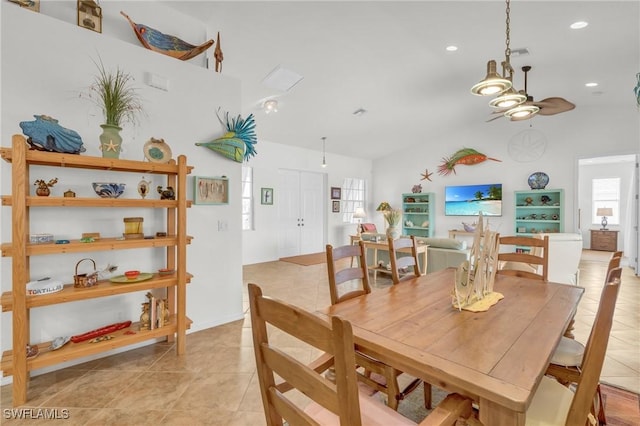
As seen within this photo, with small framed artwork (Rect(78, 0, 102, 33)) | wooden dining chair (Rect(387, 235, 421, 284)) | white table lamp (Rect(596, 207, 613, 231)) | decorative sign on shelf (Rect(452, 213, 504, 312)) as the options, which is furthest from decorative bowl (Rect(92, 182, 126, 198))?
white table lamp (Rect(596, 207, 613, 231))

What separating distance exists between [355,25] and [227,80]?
1.61m

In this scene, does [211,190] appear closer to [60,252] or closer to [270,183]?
[60,252]

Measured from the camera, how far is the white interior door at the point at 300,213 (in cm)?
716

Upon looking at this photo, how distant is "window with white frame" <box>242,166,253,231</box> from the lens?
254 inches

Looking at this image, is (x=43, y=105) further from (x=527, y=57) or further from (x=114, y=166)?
(x=527, y=57)

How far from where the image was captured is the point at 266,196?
22.2ft

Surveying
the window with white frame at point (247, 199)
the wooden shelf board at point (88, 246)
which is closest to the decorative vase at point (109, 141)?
the wooden shelf board at point (88, 246)

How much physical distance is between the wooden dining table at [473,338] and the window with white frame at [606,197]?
30.7ft

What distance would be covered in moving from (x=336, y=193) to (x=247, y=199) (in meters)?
2.71

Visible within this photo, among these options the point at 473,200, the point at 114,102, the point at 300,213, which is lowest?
the point at 300,213

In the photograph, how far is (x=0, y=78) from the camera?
6.75 feet

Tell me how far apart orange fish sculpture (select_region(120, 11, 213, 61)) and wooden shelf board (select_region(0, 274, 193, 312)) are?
6.91ft

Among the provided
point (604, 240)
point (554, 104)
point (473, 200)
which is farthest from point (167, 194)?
point (604, 240)

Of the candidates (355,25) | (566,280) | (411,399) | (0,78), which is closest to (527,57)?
(355,25)
